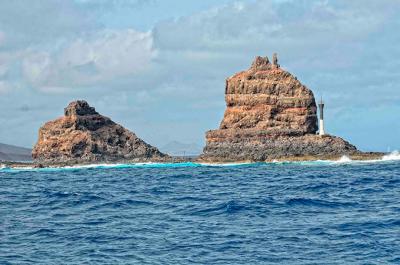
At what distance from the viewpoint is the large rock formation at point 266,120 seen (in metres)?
153

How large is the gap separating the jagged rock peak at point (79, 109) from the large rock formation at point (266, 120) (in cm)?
4275

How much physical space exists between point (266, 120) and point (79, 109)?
5588 centimetres

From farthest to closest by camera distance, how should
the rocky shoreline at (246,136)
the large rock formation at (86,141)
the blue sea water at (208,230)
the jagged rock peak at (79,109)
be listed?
the jagged rock peak at (79,109) < the large rock formation at (86,141) < the rocky shoreline at (246,136) < the blue sea water at (208,230)

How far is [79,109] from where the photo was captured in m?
193

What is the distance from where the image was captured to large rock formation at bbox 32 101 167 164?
182 meters

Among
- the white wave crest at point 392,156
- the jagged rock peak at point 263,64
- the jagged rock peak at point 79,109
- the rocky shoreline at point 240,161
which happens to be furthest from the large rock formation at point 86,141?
the white wave crest at point 392,156

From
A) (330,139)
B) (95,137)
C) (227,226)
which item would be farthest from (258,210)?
(95,137)

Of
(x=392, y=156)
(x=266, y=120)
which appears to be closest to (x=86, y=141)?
(x=266, y=120)

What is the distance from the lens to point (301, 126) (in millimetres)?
158750

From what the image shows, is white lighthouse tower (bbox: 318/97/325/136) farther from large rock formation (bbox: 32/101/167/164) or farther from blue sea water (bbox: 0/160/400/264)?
blue sea water (bbox: 0/160/400/264)

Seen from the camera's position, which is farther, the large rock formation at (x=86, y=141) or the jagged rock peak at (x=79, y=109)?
the jagged rock peak at (x=79, y=109)

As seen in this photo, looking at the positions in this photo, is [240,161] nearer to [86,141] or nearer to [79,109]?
[86,141]

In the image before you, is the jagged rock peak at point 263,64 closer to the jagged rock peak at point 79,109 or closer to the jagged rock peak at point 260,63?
the jagged rock peak at point 260,63

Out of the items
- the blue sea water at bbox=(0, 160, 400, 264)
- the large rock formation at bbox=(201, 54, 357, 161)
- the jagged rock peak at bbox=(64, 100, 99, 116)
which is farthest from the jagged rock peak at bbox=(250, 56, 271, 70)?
the blue sea water at bbox=(0, 160, 400, 264)
